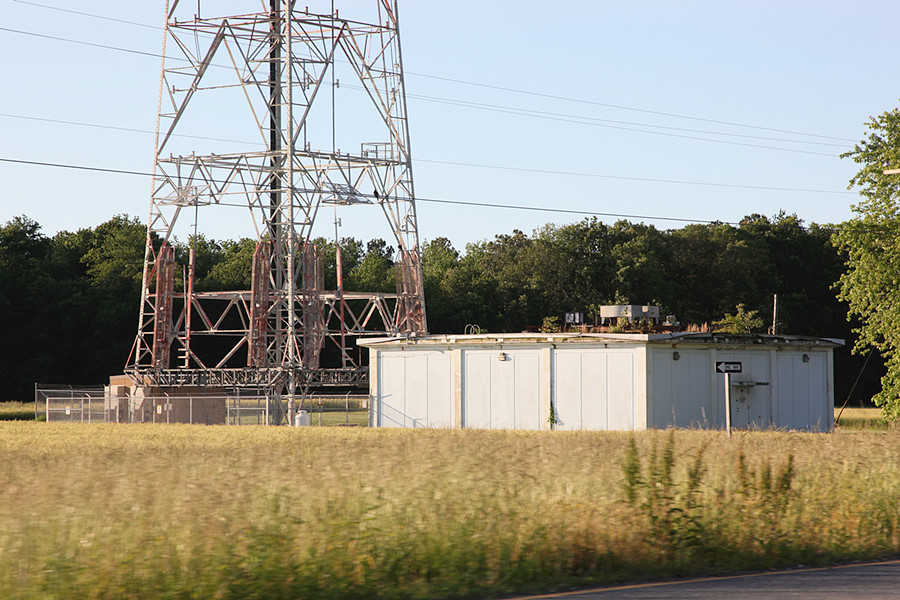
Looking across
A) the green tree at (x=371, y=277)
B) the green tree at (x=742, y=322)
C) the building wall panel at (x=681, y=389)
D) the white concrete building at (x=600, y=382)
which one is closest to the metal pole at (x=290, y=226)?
the white concrete building at (x=600, y=382)

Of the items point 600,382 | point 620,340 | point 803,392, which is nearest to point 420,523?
point 620,340

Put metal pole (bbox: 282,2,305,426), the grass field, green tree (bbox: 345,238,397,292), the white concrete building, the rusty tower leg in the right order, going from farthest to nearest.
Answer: green tree (bbox: 345,238,397,292), the rusty tower leg, metal pole (bbox: 282,2,305,426), the white concrete building, the grass field

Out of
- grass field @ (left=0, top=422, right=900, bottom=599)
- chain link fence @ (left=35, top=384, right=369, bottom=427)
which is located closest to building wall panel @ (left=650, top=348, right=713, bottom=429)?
chain link fence @ (left=35, top=384, right=369, bottom=427)

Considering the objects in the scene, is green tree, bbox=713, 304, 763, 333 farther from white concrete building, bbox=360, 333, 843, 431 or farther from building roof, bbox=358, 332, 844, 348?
building roof, bbox=358, 332, 844, 348

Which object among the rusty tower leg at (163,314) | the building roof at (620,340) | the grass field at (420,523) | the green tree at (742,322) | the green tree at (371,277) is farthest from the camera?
the green tree at (371,277)

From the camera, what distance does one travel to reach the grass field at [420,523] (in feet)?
39.0

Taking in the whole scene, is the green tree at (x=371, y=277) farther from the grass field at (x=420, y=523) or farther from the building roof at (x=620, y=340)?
the grass field at (x=420, y=523)

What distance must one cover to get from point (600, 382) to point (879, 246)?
673 inches

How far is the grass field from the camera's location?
468 inches

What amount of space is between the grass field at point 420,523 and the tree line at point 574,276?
7338 cm

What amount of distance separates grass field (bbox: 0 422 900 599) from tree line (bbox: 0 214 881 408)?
241 ft

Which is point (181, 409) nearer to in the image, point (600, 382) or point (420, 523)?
point (600, 382)

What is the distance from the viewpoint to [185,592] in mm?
11359

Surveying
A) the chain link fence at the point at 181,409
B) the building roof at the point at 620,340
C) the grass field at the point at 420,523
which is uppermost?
the building roof at the point at 620,340
